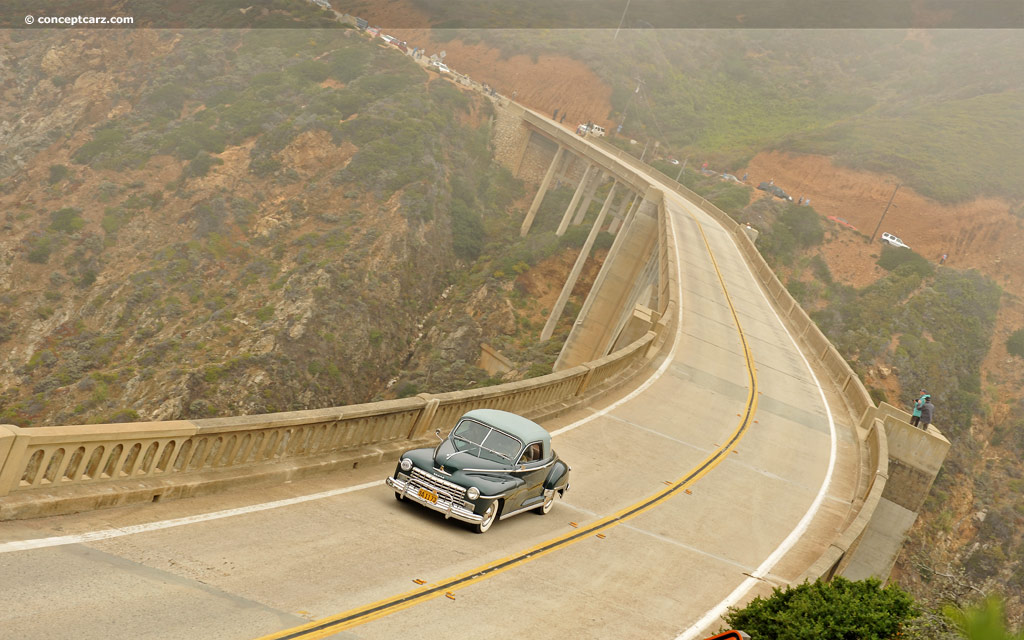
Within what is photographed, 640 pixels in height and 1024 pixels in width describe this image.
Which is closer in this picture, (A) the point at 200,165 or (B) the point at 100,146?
(A) the point at 200,165

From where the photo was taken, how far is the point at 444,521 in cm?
1287

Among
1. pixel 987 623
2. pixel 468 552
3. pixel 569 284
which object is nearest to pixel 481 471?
pixel 468 552

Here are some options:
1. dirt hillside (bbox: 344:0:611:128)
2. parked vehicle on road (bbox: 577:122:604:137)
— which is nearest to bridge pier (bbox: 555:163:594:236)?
parked vehicle on road (bbox: 577:122:604:137)

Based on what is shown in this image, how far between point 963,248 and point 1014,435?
28.5 metres

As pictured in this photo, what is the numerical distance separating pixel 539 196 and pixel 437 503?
63.2 m

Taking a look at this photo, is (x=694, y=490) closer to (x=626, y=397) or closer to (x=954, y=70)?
(x=626, y=397)

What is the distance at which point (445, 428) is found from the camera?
1608 cm

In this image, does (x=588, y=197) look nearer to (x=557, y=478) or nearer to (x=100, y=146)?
(x=100, y=146)

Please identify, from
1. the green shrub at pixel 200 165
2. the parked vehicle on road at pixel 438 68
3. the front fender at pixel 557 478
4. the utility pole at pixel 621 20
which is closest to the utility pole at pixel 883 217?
the parked vehicle on road at pixel 438 68

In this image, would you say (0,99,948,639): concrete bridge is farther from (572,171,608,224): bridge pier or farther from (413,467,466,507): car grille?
(572,171,608,224): bridge pier

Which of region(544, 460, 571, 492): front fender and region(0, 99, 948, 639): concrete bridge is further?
region(544, 460, 571, 492): front fender

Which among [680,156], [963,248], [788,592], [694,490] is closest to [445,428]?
[694,490]

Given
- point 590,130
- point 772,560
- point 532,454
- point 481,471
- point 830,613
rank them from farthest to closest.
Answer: point 590,130
point 772,560
point 532,454
point 481,471
point 830,613

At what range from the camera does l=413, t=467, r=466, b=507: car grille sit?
12.3m
